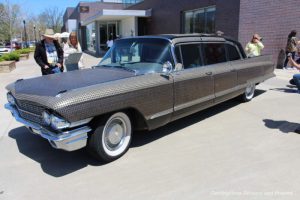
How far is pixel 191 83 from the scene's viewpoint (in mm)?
5020

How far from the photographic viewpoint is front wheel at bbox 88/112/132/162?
381 cm

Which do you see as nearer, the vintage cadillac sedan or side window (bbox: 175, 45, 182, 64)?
the vintage cadillac sedan

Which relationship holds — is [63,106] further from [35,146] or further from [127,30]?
[127,30]

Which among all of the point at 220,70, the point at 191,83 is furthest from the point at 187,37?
the point at 220,70

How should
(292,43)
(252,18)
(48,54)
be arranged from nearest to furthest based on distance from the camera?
(48,54) → (292,43) → (252,18)

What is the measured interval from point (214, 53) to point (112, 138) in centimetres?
296

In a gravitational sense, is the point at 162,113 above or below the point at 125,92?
below

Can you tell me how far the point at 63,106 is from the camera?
11.1ft

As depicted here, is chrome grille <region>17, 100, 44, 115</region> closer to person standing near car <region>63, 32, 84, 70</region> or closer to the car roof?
the car roof

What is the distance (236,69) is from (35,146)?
4153 millimetres

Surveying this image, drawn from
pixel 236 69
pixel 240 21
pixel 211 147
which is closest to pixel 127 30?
pixel 240 21

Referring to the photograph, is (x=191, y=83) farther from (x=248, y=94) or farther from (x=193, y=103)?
(x=248, y=94)

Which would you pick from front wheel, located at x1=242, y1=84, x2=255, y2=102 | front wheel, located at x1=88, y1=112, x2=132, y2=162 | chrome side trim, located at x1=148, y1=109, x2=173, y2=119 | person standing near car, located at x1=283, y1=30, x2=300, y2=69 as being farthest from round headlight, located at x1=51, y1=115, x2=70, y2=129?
person standing near car, located at x1=283, y1=30, x2=300, y2=69

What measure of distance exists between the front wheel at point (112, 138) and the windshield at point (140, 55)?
0.89m
